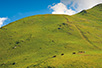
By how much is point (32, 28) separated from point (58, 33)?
21.0m

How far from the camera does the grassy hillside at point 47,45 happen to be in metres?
35.2

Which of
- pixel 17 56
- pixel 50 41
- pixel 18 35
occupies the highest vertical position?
pixel 18 35

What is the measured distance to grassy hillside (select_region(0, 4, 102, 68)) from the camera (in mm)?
35244

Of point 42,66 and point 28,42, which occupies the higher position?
point 28,42

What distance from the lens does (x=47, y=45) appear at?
54.2 m

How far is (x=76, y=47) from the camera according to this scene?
5134 cm

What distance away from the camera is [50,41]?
5769 centimetres

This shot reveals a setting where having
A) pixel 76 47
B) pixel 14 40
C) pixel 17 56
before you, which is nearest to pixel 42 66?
pixel 17 56

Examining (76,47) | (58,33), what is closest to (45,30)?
(58,33)

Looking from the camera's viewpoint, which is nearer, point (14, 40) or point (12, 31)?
point (14, 40)

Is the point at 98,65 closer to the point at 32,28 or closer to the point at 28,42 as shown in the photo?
the point at 28,42

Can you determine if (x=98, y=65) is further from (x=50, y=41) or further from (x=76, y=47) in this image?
(x=50, y=41)

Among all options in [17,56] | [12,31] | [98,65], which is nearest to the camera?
[98,65]

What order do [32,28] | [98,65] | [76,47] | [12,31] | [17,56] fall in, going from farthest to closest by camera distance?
[32,28] → [12,31] → [76,47] → [17,56] → [98,65]
